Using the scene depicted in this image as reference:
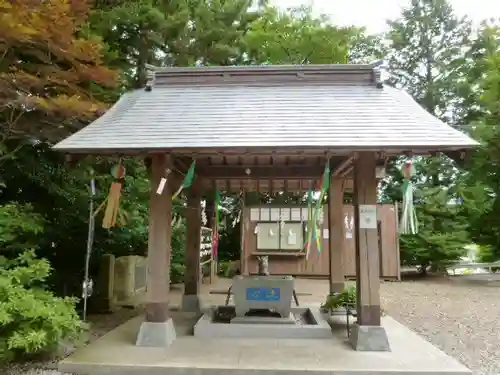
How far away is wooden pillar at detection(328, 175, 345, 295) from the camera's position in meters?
7.69

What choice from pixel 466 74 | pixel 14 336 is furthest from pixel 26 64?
pixel 466 74

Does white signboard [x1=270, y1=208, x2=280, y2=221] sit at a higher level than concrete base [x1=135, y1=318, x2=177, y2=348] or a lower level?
higher

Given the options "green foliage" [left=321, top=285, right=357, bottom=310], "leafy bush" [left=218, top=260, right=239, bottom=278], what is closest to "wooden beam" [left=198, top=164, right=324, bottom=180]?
"green foliage" [left=321, top=285, right=357, bottom=310]

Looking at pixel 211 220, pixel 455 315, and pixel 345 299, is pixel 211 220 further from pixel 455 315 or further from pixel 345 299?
pixel 455 315

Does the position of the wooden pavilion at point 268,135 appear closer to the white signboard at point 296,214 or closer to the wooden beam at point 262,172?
the wooden beam at point 262,172

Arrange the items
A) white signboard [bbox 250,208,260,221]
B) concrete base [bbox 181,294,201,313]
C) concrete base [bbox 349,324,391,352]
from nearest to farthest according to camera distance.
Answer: concrete base [bbox 349,324,391,352] < concrete base [bbox 181,294,201,313] < white signboard [bbox 250,208,260,221]

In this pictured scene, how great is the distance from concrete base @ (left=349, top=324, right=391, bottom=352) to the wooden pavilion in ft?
0.29

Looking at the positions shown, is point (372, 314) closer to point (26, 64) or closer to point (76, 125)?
point (76, 125)

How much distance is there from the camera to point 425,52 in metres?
19.6

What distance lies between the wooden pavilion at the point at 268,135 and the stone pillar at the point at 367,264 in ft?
0.04

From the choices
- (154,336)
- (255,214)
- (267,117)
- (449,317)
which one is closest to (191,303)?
(154,336)

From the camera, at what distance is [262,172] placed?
7402 mm

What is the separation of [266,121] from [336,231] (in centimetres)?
297

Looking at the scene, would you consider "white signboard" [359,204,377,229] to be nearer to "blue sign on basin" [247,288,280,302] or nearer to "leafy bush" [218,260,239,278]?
"blue sign on basin" [247,288,280,302]
